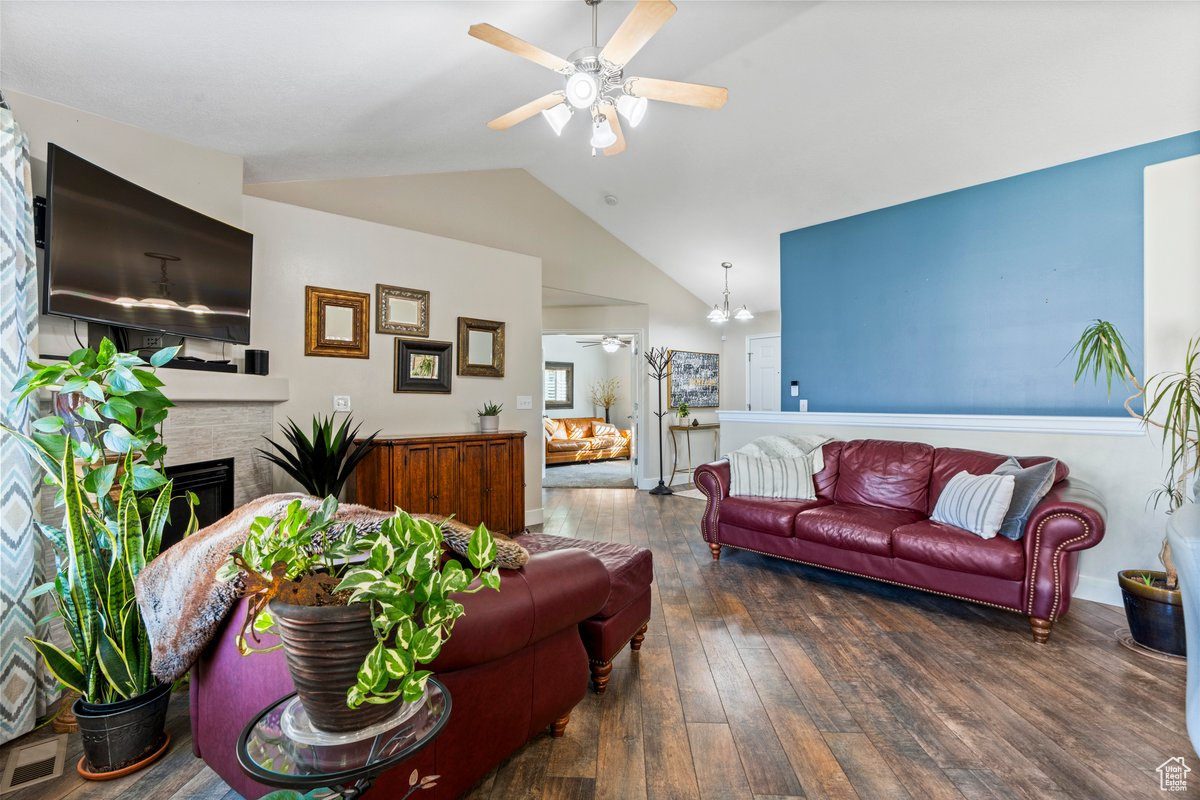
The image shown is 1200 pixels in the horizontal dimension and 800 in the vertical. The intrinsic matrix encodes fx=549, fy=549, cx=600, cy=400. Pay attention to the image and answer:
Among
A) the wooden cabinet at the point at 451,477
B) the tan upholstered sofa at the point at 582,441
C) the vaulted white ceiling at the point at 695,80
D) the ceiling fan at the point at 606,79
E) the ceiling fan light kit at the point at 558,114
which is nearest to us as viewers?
the ceiling fan at the point at 606,79

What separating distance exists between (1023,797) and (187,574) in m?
2.41

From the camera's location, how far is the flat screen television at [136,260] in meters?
2.06

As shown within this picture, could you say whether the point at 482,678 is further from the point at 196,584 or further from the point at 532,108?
the point at 532,108

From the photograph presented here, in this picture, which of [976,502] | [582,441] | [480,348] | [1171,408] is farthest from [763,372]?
[1171,408]

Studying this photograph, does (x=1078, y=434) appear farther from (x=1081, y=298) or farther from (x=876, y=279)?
(x=876, y=279)

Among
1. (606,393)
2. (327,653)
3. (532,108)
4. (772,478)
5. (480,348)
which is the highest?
(532,108)

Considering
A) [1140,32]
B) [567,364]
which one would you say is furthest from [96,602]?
[567,364]

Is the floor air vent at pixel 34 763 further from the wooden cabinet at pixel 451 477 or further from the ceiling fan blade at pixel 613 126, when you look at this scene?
the ceiling fan blade at pixel 613 126

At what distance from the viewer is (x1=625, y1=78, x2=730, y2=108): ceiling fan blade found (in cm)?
240

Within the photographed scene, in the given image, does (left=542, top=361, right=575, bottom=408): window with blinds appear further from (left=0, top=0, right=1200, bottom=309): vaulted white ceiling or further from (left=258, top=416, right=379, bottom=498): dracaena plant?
(left=258, top=416, right=379, bottom=498): dracaena plant

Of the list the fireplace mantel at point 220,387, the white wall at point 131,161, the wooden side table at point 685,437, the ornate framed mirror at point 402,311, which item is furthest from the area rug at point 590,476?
the white wall at point 131,161

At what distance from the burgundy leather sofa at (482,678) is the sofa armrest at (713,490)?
90.2 inches

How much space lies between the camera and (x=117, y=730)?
1.70 meters

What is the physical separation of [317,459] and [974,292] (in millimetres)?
4699
